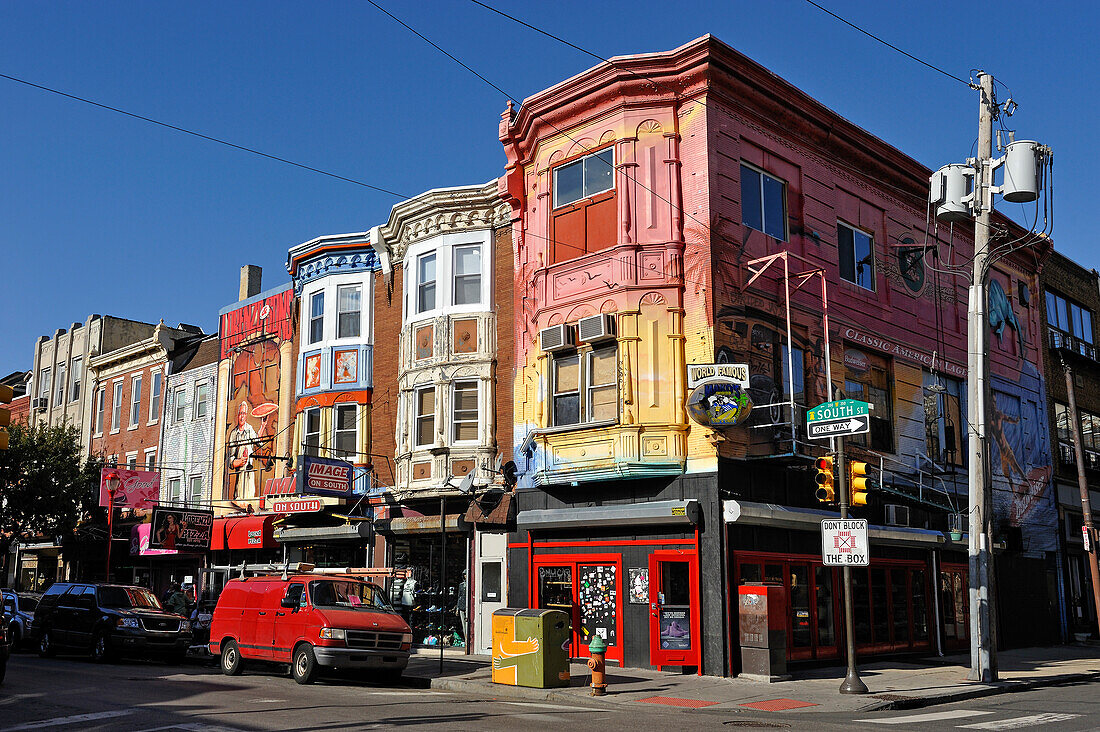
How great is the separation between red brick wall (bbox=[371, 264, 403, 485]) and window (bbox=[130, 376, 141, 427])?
1534cm

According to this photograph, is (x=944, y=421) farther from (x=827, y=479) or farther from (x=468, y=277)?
(x=468, y=277)

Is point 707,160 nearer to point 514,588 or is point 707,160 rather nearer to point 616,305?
point 616,305

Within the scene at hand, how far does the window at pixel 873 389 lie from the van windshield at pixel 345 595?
1177 cm

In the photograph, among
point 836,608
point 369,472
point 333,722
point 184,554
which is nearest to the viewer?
point 333,722

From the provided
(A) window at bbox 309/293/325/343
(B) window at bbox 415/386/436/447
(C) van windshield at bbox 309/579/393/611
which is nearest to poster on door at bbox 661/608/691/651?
(C) van windshield at bbox 309/579/393/611

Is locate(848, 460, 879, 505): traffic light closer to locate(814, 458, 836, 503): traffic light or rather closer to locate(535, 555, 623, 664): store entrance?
locate(814, 458, 836, 503): traffic light

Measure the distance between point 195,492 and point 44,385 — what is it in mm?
16644

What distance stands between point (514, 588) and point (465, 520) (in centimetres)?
206

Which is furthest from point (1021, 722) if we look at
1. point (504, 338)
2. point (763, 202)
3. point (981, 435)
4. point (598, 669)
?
point (504, 338)

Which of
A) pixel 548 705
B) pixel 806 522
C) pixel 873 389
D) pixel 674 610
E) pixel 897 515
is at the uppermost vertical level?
pixel 873 389

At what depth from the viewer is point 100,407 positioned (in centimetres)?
4050

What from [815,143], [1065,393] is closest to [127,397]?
[815,143]

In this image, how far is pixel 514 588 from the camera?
2197cm

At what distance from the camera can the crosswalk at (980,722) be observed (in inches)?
482
